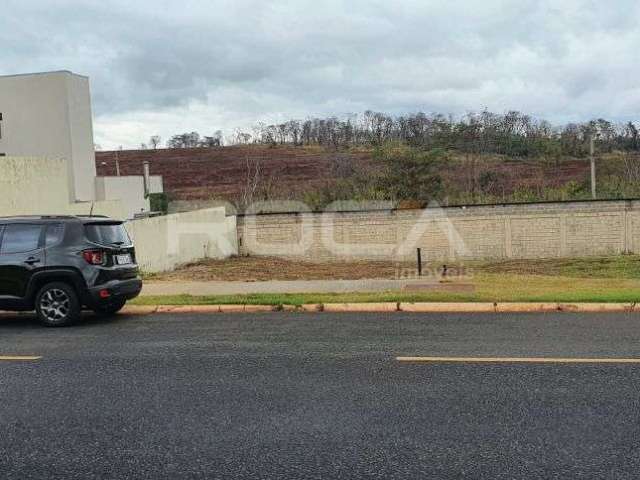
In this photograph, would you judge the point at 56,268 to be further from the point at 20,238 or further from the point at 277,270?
the point at 277,270

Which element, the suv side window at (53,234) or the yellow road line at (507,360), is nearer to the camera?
the yellow road line at (507,360)

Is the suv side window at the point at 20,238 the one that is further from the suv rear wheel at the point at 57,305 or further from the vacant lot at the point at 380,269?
the vacant lot at the point at 380,269

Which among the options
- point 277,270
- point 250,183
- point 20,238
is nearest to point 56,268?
point 20,238

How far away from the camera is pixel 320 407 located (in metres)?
5.27

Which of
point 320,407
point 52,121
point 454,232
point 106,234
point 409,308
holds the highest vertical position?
point 52,121

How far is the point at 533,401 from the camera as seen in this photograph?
5.31m

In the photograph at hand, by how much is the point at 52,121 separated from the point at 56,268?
3267cm

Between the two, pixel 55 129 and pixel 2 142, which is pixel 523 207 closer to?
pixel 55 129

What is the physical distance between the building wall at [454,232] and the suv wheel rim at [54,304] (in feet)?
70.8

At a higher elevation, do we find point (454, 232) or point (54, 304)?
point (454, 232)

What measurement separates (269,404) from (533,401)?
2.25 meters

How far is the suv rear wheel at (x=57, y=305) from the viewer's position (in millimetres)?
10000

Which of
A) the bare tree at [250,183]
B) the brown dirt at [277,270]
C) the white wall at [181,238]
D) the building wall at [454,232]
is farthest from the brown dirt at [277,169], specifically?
the brown dirt at [277,270]

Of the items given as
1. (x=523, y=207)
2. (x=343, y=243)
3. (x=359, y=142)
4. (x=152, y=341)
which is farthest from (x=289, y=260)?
(x=359, y=142)
